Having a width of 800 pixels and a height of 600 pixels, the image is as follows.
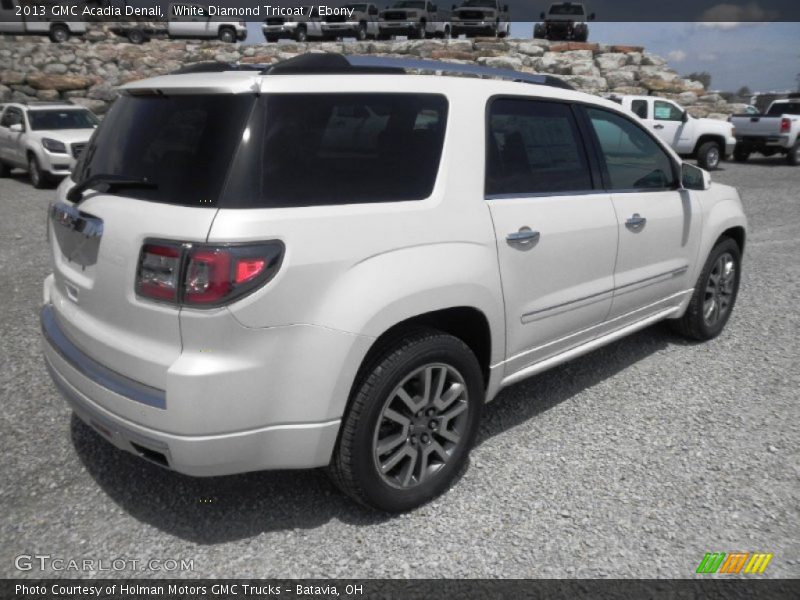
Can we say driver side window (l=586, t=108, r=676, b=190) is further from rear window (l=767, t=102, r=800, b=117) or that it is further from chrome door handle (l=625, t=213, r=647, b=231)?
rear window (l=767, t=102, r=800, b=117)

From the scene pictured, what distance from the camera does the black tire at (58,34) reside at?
1016 inches

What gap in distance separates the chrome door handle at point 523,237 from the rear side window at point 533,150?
0.65 feet

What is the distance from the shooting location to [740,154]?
20141 millimetres

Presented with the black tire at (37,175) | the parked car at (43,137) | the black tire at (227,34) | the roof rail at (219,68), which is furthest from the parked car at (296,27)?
the roof rail at (219,68)

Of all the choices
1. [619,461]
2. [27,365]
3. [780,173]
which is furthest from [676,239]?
[780,173]

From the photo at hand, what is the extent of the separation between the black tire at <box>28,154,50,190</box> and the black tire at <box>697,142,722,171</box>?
624 inches

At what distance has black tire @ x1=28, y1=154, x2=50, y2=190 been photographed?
41.3ft

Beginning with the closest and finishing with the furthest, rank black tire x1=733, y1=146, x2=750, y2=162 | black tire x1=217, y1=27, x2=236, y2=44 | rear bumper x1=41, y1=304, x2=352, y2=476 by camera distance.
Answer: rear bumper x1=41, y1=304, x2=352, y2=476
black tire x1=733, y1=146, x2=750, y2=162
black tire x1=217, y1=27, x2=236, y2=44

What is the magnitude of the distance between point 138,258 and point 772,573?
263 centimetres

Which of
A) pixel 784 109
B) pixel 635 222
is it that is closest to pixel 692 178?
pixel 635 222

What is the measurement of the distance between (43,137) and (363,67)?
1216 centimetres

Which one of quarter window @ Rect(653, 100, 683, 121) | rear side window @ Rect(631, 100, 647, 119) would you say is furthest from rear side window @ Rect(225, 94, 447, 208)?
quarter window @ Rect(653, 100, 683, 121)

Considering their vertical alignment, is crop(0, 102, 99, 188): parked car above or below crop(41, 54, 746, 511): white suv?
below

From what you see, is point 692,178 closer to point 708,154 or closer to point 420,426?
point 420,426
